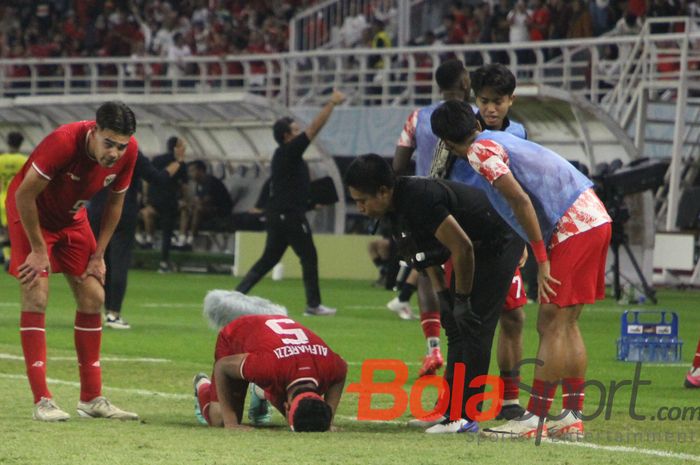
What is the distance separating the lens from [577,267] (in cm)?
859

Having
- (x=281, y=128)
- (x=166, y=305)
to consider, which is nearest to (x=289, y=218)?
(x=281, y=128)

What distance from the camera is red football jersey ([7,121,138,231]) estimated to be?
9125mm

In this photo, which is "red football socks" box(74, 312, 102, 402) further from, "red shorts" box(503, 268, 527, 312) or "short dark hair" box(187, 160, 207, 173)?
"short dark hair" box(187, 160, 207, 173)

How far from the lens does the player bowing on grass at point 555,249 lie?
8.55 metres

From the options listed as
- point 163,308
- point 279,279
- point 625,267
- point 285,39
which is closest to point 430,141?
point 163,308

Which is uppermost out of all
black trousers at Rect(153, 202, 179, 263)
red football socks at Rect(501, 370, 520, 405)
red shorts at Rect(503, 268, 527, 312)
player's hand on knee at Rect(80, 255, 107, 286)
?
player's hand on knee at Rect(80, 255, 107, 286)

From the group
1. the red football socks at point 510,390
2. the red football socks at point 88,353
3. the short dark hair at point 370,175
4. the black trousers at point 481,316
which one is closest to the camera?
the short dark hair at point 370,175

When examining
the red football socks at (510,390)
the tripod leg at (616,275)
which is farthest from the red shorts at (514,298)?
the tripod leg at (616,275)

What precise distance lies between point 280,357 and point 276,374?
0.10 meters

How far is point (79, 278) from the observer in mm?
9625

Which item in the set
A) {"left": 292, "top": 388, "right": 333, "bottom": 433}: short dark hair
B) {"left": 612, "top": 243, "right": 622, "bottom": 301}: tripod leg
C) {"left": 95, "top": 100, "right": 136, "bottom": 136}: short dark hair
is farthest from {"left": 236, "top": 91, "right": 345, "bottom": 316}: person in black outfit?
{"left": 292, "top": 388, "right": 333, "bottom": 433}: short dark hair

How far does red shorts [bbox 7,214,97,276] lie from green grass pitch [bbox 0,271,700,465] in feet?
2.98

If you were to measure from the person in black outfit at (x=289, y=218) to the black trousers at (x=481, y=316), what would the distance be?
929 cm

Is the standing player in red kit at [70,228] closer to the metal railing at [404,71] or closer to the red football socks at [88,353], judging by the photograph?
the red football socks at [88,353]
